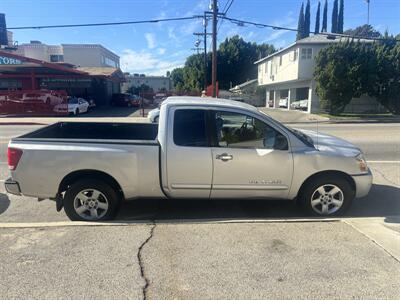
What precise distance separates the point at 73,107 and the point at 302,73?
17.9m

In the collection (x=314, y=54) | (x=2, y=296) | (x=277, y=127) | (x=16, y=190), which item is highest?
(x=314, y=54)

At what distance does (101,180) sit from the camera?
4.75 m

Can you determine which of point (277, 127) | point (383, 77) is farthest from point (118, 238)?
point (383, 77)

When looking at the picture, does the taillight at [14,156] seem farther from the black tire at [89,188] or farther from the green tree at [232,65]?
the green tree at [232,65]

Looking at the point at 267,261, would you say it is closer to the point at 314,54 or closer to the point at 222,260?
the point at 222,260

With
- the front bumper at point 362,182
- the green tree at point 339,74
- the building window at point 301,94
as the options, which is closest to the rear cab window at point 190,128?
the front bumper at point 362,182

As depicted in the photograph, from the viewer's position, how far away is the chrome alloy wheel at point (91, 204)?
4766 mm

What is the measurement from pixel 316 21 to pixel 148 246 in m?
84.0

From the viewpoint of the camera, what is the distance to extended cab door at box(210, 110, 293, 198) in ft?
15.6

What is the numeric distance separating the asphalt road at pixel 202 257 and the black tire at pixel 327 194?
0.69 ft

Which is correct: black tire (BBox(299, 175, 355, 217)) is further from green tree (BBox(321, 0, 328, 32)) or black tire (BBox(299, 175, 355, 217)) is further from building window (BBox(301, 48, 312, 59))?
green tree (BBox(321, 0, 328, 32))

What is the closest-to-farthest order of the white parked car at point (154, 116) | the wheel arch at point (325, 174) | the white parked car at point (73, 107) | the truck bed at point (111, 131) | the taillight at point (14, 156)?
1. the taillight at point (14, 156)
2. the wheel arch at point (325, 174)
3. the truck bed at point (111, 131)
4. the white parked car at point (154, 116)
5. the white parked car at point (73, 107)

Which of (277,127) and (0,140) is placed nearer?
(277,127)

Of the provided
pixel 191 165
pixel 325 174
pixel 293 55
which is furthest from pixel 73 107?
pixel 325 174
